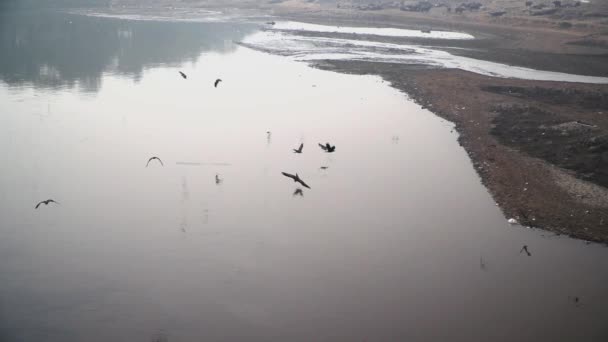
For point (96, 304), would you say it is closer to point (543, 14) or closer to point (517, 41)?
point (517, 41)

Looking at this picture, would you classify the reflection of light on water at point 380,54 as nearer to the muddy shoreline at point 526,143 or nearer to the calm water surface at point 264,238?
the muddy shoreline at point 526,143

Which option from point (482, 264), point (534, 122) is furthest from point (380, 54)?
point (482, 264)

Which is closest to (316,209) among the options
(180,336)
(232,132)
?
(180,336)

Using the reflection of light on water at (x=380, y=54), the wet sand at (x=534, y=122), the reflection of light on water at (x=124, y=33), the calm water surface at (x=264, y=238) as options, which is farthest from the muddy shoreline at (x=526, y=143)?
the reflection of light on water at (x=124, y=33)

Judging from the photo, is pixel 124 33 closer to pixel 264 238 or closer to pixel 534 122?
pixel 534 122

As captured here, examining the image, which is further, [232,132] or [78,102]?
[78,102]

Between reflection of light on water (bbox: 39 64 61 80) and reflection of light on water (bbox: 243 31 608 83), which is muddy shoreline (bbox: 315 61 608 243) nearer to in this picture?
reflection of light on water (bbox: 243 31 608 83)

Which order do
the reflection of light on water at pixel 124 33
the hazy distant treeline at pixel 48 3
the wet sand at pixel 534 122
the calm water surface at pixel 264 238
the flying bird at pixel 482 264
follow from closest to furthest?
the calm water surface at pixel 264 238 < the flying bird at pixel 482 264 < the wet sand at pixel 534 122 < the reflection of light on water at pixel 124 33 < the hazy distant treeline at pixel 48 3
